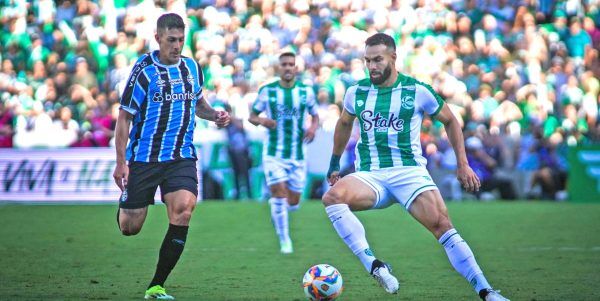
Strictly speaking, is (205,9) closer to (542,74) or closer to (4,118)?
(4,118)

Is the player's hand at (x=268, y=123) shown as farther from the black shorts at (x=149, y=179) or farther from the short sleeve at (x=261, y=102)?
the black shorts at (x=149, y=179)

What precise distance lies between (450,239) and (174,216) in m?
2.23

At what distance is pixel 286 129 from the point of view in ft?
45.9

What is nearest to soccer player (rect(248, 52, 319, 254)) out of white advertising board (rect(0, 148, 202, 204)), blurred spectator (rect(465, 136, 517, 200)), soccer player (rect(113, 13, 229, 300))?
soccer player (rect(113, 13, 229, 300))

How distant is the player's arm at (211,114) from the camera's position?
28.9 ft

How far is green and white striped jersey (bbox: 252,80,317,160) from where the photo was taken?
1391cm

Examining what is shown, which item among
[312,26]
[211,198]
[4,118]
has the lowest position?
[211,198]

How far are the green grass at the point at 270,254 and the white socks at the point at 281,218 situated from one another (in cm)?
21

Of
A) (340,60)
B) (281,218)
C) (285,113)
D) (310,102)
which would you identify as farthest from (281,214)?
(340,60)

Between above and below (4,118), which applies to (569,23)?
above

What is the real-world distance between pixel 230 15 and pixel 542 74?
27.8 ft

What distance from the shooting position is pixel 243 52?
26.4m

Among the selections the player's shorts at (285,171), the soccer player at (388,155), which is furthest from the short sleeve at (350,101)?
the player's shorts at (285,171)

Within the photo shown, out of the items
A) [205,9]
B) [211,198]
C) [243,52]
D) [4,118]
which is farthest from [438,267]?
[205,9]
